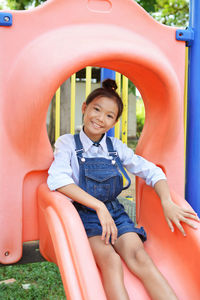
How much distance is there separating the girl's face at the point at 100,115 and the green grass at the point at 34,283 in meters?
1.22

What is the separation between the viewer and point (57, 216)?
136 cm

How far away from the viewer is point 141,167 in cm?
177

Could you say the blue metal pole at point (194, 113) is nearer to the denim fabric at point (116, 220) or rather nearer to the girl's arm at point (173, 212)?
the girl's arm at point (173, 212)

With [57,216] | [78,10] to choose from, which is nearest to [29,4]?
[78,10]

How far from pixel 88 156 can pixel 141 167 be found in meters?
0.29

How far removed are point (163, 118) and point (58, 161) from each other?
2.05 ft

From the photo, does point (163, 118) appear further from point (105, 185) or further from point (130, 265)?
point (130, 265)

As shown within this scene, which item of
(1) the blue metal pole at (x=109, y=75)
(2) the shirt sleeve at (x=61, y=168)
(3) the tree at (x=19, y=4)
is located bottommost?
(2) the shirt sleeve at (x=61, y=168)

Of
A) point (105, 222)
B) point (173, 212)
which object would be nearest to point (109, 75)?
point (173, 212)

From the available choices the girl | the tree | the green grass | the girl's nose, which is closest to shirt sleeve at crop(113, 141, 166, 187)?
the girl

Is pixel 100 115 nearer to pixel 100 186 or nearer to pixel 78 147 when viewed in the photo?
pixel 78 147

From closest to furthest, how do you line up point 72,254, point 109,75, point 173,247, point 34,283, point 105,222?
point 72,254 < point 105,222 < point 173,247 < point 34,283 < point 109,75

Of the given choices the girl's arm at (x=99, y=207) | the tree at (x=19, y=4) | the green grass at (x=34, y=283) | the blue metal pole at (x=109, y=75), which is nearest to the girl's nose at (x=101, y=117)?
the girl's arm at (x=99, y=207)

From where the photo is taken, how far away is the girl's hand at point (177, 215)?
59.2 inches
